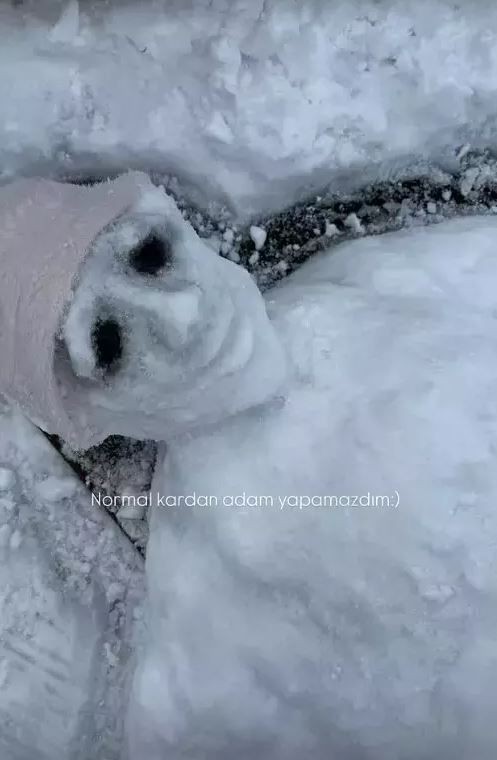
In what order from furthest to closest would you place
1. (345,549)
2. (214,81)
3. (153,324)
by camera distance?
(214,81) < (345,549) < (153,324)

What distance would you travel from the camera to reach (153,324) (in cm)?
44

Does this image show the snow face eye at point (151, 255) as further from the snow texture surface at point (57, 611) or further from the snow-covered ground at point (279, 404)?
the snow texture surface at point (57, 611)

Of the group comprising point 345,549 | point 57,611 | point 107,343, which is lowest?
point 57,611

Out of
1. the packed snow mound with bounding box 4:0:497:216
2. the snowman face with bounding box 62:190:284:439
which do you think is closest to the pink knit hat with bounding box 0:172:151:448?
the snowman face with bounding box 62:190:284:439

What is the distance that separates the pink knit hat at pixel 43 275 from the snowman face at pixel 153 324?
0.04ft

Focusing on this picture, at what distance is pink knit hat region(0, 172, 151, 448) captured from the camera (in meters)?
0.44

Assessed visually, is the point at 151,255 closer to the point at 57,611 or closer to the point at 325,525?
the point at 325,525

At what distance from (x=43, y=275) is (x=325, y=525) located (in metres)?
0.28

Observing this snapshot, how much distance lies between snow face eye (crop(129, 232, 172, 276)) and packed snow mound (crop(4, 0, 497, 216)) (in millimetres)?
270

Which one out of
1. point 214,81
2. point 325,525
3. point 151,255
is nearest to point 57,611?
point 325,525

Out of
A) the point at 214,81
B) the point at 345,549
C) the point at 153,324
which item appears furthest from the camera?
the point at 214,81

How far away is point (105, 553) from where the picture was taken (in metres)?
0.73

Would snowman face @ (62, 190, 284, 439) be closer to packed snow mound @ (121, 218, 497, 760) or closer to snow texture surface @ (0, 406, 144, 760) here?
packed snow mound @ (121, 218, 497, 760)

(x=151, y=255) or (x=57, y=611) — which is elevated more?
(x=151, y=255)
